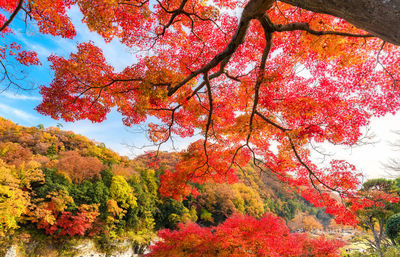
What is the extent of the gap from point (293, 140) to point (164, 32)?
450cm

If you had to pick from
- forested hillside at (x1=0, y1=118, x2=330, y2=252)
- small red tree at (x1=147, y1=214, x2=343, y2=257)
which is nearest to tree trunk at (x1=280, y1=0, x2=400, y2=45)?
forested hillside at (x1=0, y1=118, x2=330, y2=252)

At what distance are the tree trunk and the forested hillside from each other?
480 cm

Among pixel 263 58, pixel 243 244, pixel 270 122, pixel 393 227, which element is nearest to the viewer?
pixel 263 58

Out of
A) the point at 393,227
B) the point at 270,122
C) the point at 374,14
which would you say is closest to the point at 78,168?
the point at 270,122

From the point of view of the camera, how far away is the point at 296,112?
428 cm

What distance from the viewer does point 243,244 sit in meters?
5.19

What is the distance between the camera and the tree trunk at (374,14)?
131cm

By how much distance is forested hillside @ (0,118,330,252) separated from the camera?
25.2ft

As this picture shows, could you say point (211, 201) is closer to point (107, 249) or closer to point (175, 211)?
point (175, 211)

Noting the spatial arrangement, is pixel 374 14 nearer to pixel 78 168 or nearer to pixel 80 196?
pixel 80 196

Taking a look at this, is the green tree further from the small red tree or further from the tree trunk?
the tree trunk

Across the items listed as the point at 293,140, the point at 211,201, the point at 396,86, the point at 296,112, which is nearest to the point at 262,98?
the point at 296,112

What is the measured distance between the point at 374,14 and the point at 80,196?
1217 cm

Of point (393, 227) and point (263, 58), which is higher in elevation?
point (263, 58)
